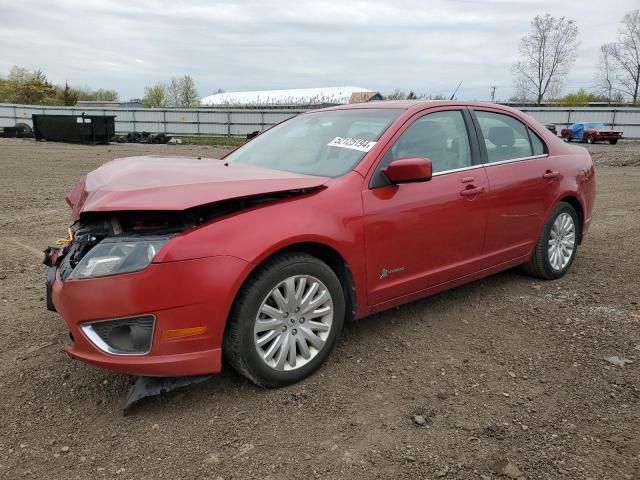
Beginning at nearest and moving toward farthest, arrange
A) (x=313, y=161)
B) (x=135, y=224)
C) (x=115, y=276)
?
(x=115, y=276), (x=135, y=224), (x=313, y=161)

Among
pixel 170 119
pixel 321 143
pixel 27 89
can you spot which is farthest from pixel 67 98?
pixel 321 143

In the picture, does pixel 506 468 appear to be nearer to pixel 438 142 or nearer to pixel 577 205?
pixel 438 142

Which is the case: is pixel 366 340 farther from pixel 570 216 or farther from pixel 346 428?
pixel 570 216

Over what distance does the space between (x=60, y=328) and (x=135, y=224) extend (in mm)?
1529

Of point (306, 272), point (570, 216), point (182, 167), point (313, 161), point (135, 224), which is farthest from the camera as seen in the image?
point (570, 216)

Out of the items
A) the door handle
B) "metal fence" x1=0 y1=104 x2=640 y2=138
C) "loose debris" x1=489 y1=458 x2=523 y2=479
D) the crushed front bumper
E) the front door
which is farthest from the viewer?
"metal fence" x1=0 y1=104 x2=640 y2=138

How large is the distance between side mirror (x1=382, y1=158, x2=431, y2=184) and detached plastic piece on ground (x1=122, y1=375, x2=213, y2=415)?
163 centimetres

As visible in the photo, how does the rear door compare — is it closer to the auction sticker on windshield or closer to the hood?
the auction sticker on windshield

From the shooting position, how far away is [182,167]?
10.8ft

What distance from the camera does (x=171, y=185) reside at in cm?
273

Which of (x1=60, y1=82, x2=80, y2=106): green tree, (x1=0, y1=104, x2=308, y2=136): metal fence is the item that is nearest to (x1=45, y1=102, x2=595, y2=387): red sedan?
(x1=0, y1=104, x2=308, y2=136): metal fence

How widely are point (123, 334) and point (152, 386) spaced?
33cm

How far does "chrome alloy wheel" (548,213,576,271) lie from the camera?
188 inches

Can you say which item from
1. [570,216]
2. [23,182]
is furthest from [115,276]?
[23,182]
